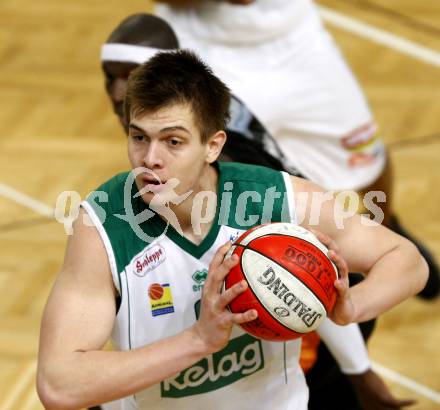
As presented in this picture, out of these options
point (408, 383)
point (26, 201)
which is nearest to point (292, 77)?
point (408, 383)

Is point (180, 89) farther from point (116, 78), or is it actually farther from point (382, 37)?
point (382, 37)

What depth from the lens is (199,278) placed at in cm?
268

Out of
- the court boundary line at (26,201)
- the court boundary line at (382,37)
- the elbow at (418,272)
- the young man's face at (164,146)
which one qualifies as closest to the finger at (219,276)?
the young man's face at (164,146)

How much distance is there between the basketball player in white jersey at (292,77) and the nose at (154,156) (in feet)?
6.39

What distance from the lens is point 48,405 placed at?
2.48 meters

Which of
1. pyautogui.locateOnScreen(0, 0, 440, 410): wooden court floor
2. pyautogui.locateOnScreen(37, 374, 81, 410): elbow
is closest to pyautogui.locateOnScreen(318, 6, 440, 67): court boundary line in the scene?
pyautogui.locateOnScreen(0, 0, 440, 410): wooden court floor

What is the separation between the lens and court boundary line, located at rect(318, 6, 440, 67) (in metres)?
7.18

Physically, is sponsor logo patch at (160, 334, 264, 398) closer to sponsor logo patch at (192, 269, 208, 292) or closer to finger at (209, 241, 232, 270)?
sponsor logo patch at (192, 269, 208, 292)

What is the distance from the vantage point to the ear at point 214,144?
8.55 feet

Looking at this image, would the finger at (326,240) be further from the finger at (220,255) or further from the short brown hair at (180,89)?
the short brown hair at (180,89)

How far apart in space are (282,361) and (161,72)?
0.89 metres

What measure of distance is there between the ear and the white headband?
3.57ft

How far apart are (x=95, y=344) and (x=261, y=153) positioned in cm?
119

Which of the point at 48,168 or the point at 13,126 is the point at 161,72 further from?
the point at 13,126
